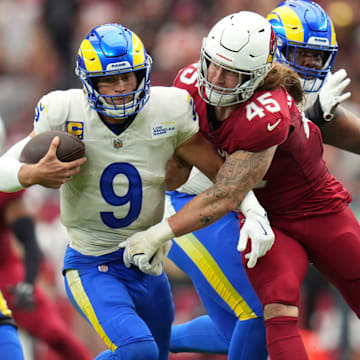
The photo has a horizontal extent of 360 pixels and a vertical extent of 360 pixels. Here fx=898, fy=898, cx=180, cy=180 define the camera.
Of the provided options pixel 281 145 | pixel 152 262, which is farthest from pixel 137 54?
pixel 152 262

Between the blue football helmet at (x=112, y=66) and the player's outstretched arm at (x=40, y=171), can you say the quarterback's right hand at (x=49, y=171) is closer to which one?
the player's outstretched arm at (x=40, y=171)

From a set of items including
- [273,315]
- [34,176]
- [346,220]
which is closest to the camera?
[34,176]

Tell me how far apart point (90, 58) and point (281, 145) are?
95cm

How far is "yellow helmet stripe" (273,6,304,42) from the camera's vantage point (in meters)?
4.43

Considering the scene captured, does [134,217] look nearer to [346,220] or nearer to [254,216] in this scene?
[254,216]

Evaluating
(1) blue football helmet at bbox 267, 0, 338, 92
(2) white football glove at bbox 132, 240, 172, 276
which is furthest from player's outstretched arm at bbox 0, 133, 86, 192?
(1) blue football helmet at bbox 267, 0, 338, 92

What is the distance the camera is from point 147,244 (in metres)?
3.85

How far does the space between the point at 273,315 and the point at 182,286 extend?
319 centimetres

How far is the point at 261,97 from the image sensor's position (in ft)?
12.9

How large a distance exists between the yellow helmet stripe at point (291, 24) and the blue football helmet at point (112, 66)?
3.10ft

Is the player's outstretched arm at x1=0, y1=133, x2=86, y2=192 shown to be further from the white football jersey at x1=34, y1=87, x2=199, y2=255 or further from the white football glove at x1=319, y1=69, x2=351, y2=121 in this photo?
the white football glove at x1=319, y1=69, x2=351, y2=121

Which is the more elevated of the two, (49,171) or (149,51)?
(49,171)

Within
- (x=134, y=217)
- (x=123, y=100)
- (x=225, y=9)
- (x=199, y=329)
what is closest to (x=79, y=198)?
(x=134, y=217)

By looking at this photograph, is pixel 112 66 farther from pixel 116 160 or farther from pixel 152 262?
pixel 152 262
